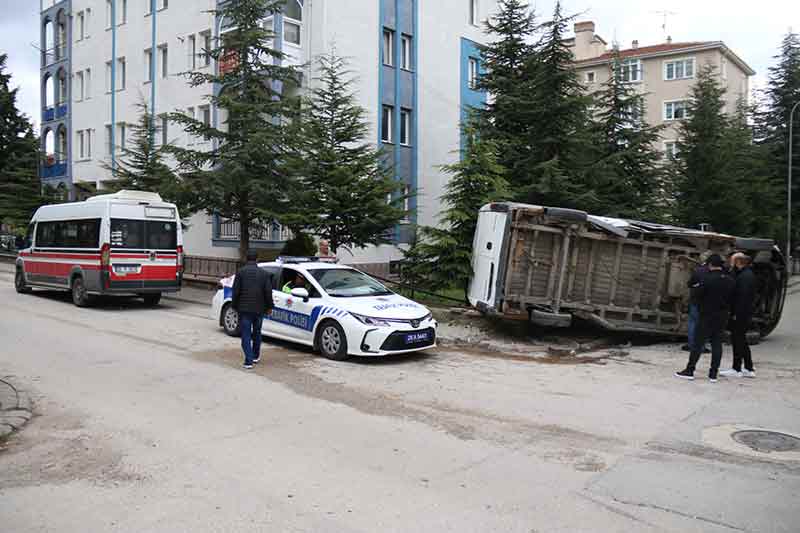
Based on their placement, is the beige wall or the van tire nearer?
the van tire

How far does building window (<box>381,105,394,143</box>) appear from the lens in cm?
2983

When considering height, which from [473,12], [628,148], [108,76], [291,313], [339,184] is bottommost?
[291,313]

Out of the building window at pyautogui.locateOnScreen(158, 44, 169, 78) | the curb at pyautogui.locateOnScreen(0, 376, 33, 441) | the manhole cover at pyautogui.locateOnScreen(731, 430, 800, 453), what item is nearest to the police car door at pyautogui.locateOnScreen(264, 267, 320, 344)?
the curb at pyautogui.locateOnScreen(0, 376, 33, 441)

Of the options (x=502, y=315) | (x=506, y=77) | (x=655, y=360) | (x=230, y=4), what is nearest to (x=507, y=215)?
(x=502, y=315)

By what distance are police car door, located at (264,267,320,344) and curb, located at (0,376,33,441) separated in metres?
4.23

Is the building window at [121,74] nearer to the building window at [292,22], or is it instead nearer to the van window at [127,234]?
the building window at [292,22]

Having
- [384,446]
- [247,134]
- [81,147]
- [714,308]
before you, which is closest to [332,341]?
[384,446]

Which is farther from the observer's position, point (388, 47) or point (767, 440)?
point (388, 47)

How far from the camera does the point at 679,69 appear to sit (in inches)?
2170

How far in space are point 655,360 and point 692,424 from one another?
177 inches

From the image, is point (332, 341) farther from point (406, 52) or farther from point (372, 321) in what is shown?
point (406, 52)

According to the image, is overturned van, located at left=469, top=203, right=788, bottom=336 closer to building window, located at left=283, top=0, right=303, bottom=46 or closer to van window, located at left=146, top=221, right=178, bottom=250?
van window, located at left=146, top=221, right=178, bottom=250

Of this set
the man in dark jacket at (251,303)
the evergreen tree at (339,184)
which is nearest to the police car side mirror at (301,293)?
the man in dark jacket at (251,303)

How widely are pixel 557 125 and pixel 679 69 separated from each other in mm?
41595
